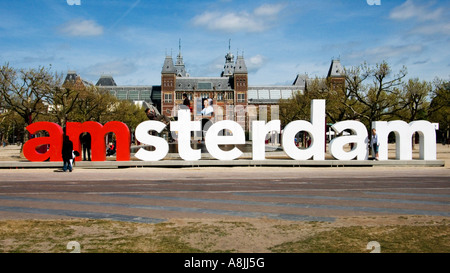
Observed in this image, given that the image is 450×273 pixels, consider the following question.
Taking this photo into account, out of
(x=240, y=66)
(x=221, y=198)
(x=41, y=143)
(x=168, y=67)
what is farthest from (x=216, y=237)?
(x=168, y=67)

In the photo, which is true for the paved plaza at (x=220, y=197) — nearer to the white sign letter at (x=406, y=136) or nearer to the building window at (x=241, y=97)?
the white sign letter at (x=406, y=136)

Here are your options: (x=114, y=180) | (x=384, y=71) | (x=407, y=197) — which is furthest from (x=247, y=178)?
(x=384, y=71)

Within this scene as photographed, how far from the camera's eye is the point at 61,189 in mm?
Answer: 13453

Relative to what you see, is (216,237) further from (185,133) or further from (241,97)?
(241,97)

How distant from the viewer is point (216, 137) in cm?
2261

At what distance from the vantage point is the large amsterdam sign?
74.4ft

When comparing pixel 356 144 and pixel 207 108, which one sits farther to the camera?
pixel 207 108

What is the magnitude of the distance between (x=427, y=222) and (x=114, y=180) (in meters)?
11.7

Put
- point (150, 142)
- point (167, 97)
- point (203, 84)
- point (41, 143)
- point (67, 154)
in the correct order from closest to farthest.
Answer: point (67, 154) < point (150, 142) < point (41, 143) < point (167, 97) < point (203, 84)

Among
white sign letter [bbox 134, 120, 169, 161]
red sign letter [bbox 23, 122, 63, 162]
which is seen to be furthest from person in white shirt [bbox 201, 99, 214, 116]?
red sign letter [bbox 23, 122, 63, 162]

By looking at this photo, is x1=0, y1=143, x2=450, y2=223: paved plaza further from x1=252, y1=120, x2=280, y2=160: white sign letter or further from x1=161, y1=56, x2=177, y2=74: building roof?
x1=161, y1=56, x2=177, y2=74: building roof

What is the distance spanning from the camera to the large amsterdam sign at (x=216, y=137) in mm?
22672

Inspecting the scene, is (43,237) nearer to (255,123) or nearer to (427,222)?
(427,222)
